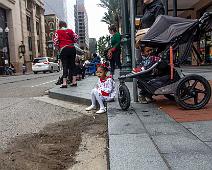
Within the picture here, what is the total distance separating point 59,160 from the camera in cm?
342

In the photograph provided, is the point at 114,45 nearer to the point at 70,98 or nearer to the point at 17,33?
the point at 70,98

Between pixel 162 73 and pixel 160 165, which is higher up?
pixel 162 73

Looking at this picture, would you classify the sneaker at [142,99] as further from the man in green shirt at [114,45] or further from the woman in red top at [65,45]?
the man in green shirt at [114,45]

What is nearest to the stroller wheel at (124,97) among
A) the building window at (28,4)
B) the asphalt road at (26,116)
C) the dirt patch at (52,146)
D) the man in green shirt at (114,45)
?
the dirt patch at (52,146)

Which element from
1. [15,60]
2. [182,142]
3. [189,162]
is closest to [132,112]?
[182,142]

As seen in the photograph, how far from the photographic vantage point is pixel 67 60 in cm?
935

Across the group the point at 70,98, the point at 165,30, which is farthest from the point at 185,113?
the point at 70,98

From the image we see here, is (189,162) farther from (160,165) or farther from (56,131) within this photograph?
(56,131)

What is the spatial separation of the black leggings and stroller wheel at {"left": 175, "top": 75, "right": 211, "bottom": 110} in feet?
15.6

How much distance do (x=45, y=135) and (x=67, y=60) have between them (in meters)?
5.03

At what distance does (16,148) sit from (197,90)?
2.62 meters

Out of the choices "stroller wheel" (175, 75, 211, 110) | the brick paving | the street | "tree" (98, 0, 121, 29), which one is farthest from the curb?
"tree" (98, 0, 121, 29)

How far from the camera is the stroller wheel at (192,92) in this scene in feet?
16.0

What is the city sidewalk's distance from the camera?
8.95ft
